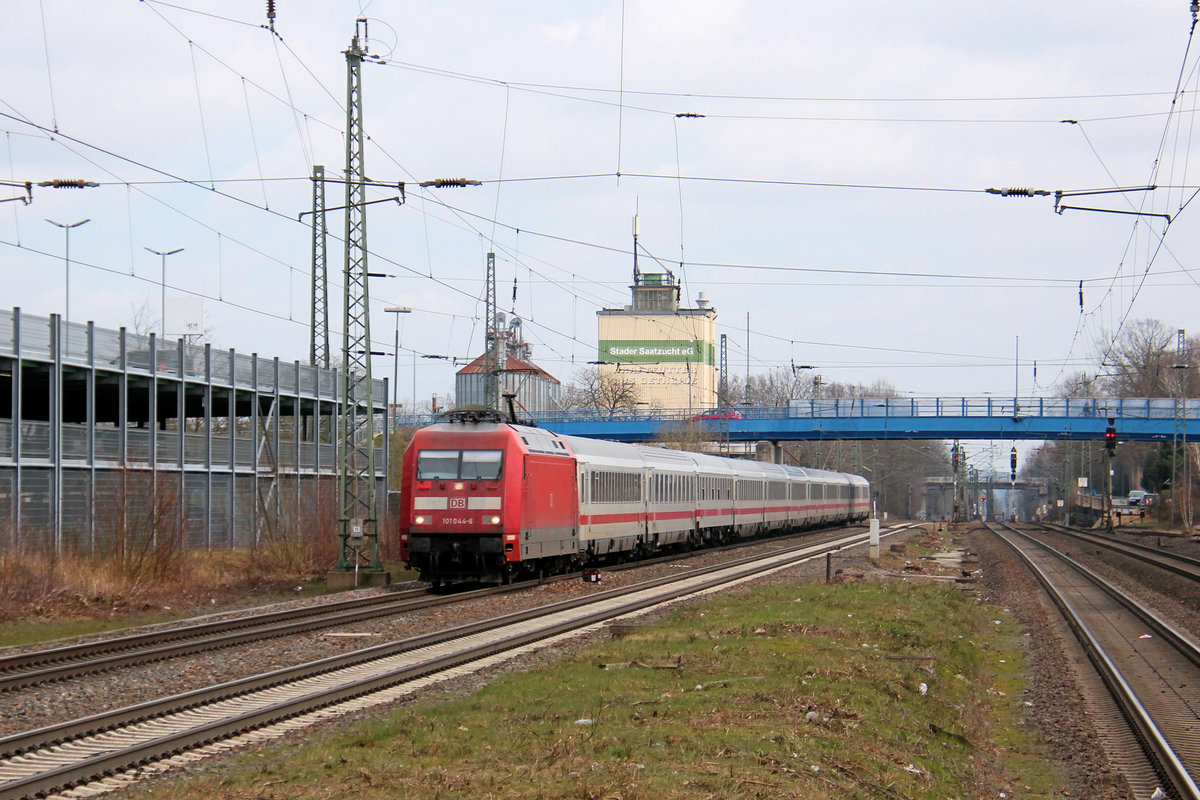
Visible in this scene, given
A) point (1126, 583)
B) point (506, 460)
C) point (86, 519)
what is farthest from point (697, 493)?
point (86, 519)

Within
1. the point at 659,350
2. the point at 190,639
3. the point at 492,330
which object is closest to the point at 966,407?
the point at 492,330

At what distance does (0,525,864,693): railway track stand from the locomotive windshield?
8.06 feet

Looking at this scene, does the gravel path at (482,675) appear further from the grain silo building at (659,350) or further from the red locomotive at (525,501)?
the grain silo building at (659,350)

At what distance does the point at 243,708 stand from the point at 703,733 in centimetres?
469

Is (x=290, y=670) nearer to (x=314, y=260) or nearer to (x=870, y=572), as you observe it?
(x=870, y=572)

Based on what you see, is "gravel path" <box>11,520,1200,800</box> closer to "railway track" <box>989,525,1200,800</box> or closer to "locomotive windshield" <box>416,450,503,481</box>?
"railway track" <box>989,525,1200,800</box>

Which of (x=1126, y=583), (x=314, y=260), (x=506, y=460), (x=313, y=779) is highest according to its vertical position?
(x=314, y=260)

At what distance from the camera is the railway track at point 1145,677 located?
10922 mm

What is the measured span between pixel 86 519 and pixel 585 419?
47.4 meters

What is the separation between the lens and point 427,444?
83.3 feet

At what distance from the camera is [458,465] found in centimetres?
2505

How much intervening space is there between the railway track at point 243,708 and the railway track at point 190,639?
87.4 inches

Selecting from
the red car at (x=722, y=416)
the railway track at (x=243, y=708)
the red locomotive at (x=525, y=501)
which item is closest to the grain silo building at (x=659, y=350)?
the red car at (x=722, y=416)

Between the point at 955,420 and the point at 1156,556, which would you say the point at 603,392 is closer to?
the point at 955,420
